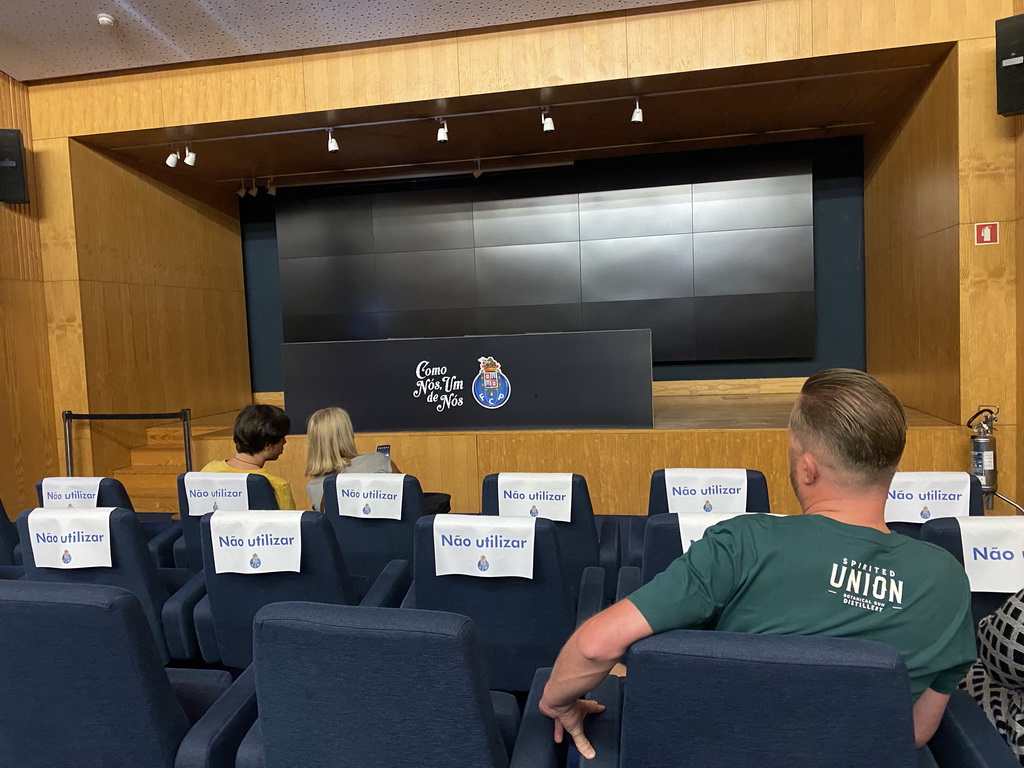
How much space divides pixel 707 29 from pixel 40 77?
5.10m

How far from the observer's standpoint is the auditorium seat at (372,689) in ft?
3.32

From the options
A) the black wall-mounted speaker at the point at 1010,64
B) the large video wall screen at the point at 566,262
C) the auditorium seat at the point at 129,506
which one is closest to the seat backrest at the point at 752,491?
the auditorium seat at the point at 129,506

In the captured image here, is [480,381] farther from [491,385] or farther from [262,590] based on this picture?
[262,590]

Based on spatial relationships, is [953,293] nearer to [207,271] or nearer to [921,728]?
[921,728]

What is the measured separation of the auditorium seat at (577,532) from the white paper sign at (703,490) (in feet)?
1.02

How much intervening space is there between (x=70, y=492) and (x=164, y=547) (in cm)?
43

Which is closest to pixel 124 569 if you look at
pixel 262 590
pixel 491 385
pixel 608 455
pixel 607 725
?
pixel 262 590

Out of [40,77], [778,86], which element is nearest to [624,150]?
[778,86]

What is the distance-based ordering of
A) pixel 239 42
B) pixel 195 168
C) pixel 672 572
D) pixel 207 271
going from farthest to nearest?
pixel 207 271, pixel 195 168, pixel 239 42, pixel 672 572

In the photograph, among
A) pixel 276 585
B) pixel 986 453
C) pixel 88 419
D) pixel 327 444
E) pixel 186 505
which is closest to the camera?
pixel 276 585

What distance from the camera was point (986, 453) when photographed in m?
4.13

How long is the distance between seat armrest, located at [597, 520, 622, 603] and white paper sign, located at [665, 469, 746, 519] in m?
0.32

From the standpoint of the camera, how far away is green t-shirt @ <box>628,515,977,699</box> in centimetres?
105

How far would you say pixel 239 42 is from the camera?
4.73m
